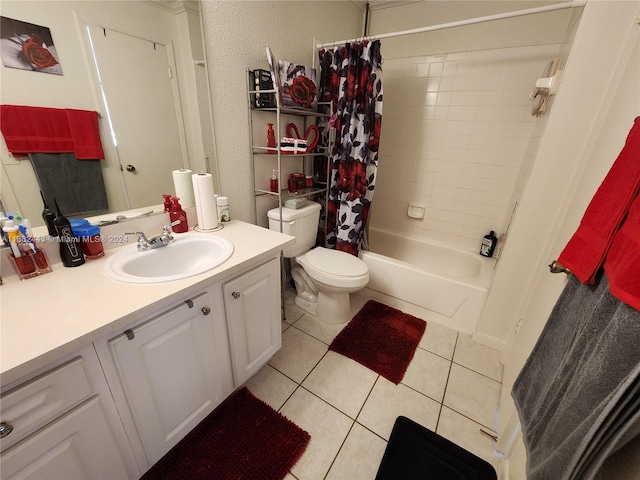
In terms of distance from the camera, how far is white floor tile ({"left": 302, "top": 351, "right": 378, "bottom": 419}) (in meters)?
1.35

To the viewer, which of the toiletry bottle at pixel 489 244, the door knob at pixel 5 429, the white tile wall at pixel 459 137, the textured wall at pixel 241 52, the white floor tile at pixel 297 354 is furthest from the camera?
the toiletry bottle at pixel 489 244

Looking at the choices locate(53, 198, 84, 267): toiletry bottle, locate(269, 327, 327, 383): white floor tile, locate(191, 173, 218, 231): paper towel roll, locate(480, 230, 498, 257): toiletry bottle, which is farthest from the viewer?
locate(480, 230, 498, 257): toiletry bottle

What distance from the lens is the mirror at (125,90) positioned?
33.9 inches

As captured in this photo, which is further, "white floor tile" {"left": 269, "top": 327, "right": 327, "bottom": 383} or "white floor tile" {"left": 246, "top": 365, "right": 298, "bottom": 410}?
"white floor tile" {"left": 269, "top": 327, "right": 327, "bottom": 383}

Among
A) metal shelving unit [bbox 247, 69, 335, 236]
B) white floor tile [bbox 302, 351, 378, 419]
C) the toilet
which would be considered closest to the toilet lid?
the toilet

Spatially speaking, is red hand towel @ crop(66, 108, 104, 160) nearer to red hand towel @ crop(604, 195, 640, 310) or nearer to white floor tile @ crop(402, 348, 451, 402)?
red hand towel @ crop(604, 195, 640, 310)

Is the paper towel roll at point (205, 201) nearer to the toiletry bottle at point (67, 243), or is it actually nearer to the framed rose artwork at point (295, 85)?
the toiletry bottle at point (67, 243)

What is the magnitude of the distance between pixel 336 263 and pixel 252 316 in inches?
28.5

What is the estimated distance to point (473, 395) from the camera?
141cm

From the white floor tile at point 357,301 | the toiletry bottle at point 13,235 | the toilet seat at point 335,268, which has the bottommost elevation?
the white floor tile at point 357,301

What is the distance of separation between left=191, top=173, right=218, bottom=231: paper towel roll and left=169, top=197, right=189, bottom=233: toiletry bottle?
0.07 metres

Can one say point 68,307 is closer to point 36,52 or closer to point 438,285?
point 36,52

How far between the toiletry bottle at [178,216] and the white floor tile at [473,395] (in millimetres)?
1591

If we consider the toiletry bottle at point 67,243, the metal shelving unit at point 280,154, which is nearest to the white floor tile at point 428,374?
the metal shelving unit at point 280,154
